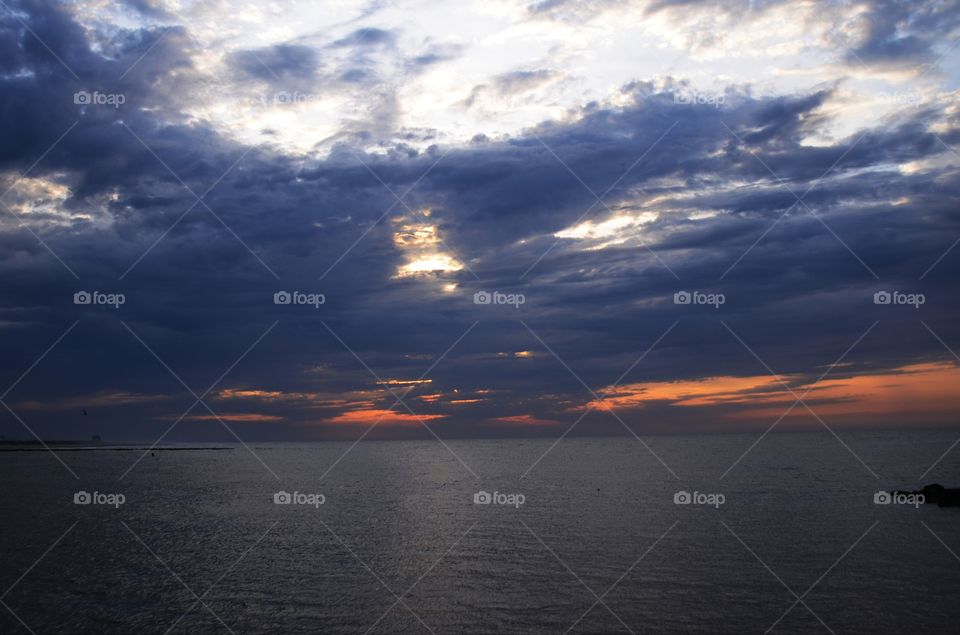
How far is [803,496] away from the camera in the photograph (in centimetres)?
7131

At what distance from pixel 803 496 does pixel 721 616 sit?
162ft

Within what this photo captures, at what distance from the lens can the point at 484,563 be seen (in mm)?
39094

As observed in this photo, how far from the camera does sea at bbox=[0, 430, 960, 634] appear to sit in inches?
1118

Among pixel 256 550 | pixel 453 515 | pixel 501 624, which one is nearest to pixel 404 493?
pixel 453 515

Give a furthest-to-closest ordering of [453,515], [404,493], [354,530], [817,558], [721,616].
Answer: [404,493], [453,515], [354,530], [817,558], [721,616]

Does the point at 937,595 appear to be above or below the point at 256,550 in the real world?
below

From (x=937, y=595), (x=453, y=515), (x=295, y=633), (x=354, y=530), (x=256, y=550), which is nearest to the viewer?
(x=295, y=633)

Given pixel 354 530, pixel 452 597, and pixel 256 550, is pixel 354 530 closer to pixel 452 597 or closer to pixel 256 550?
pixel 256 550

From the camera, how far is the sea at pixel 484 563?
93.1 feet

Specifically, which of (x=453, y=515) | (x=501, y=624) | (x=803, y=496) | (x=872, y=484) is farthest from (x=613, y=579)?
(x=872, y=484)

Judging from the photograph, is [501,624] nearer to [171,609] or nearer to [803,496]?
[171,609]

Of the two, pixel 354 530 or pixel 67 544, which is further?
pixel 354 530

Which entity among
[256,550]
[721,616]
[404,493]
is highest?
[404,493]

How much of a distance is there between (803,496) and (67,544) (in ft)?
220
